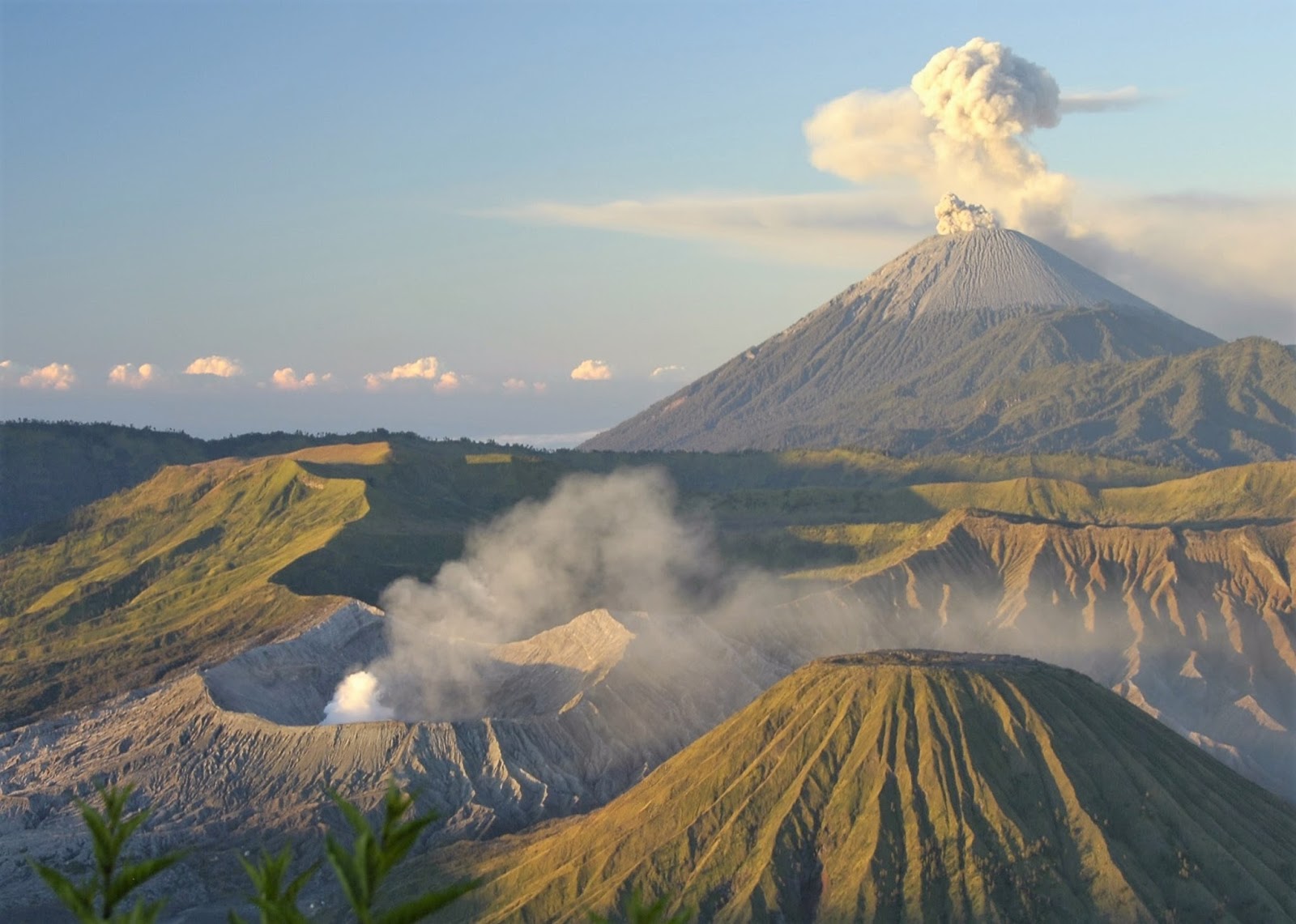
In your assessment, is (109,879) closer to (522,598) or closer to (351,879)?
(351,879)

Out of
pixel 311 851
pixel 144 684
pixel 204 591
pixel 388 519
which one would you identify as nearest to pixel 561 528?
pixel 388 519

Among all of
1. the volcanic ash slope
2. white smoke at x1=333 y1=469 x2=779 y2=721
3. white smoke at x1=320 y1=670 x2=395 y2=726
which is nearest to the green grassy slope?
white smoke at x1=333 y1=469 x2=779 y2=721

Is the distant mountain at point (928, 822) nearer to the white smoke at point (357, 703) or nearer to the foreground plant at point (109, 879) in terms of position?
the white smoke at point (357, 703)

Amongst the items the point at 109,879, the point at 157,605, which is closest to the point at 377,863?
the point at 109,879

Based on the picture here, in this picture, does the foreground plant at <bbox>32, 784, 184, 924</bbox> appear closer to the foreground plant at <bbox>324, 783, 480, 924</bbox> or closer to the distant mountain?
the foreground plant at <bbox>324, 783, 480, 924</bbox>

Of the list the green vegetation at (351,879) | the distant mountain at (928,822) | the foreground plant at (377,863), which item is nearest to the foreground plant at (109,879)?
the green vegetation at (351,879)

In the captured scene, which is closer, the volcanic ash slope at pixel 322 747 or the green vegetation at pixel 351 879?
the green vegetation at pixel 351 879
